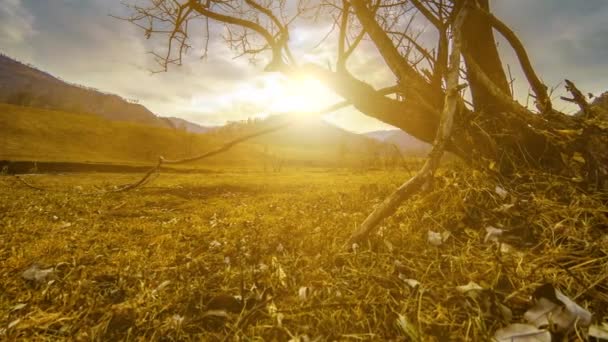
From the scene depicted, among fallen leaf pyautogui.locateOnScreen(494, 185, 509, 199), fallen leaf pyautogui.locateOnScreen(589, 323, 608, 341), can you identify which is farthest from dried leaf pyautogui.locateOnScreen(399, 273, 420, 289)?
fallen leaf pyautogui.locateOnScreen(494, 185, 509, 199)

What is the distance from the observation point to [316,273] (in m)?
1.92

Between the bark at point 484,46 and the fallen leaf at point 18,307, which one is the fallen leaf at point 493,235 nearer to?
the bark at point 484,46

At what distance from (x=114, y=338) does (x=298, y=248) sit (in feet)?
4.71

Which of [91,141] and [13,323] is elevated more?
[91,141]

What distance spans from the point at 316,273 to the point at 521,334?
113cm

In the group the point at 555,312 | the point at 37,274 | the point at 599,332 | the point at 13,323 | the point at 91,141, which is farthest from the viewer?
the point at 91,141

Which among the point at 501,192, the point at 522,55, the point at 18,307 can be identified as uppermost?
the point at 522,55

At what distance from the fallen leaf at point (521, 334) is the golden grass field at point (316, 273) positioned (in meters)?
0.07


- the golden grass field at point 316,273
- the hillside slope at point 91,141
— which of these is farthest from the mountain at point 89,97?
the golden grass field at point 316,273

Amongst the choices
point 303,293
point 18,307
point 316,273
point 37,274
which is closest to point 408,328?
point 303,293

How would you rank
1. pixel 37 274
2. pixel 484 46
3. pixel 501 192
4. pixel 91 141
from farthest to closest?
pixel 91 141 < pixel 484 46 < pixel 501 192 < pixel 37 274

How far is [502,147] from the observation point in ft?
9.98

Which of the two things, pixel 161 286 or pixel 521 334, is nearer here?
pixel 521 334

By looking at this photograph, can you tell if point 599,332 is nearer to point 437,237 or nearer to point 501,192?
point 437,237
